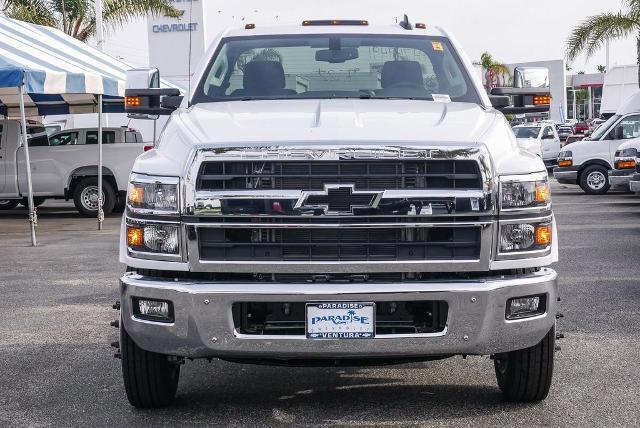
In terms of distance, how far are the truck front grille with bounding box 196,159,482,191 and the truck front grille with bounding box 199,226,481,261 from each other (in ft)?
0.67

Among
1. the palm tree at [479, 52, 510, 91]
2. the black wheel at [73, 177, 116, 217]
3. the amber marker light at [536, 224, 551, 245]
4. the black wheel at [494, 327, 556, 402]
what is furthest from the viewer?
the palm tree at [479, 52, 510, 91]

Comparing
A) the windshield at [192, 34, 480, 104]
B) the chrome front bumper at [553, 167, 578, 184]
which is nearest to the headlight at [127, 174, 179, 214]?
the windshield at [192, 34, 480, 104]

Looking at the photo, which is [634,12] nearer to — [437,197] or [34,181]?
[34,181]

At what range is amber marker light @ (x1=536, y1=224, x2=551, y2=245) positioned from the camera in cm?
534

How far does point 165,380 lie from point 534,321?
190 centimetres

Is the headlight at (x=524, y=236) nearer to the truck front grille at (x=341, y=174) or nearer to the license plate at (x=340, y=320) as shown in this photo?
the truck front grille at (x=341, y=174)

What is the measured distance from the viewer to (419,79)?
688 cm

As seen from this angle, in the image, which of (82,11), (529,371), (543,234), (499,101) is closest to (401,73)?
(499,101)

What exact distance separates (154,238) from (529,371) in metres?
1.99

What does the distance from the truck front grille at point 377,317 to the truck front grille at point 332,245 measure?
22cm

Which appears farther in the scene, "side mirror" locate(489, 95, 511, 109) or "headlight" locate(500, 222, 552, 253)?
"side mirror" locate(489, 95, 511, 109)

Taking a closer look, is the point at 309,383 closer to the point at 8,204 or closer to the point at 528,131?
the point at 8,204

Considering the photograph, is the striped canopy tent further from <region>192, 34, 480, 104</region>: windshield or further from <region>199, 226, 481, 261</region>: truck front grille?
<region>199, 226, 481, 261</region>: truck front grille

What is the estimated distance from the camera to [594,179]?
84.0ft
